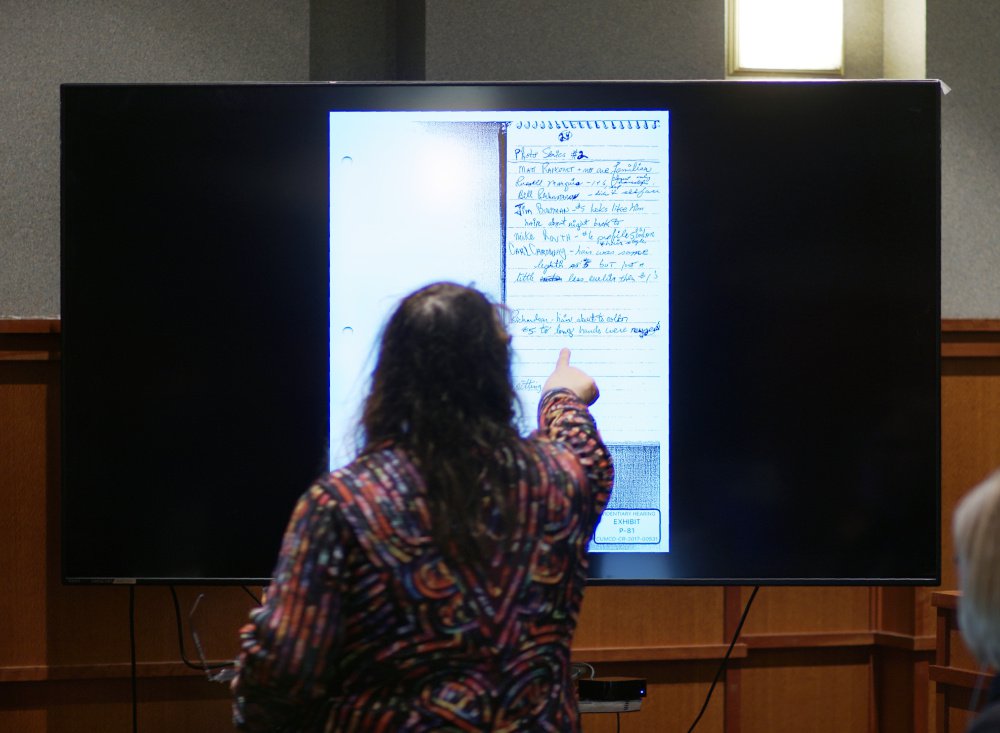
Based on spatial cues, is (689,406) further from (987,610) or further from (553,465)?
(987,610)

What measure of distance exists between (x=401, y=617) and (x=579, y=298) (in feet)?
3.94

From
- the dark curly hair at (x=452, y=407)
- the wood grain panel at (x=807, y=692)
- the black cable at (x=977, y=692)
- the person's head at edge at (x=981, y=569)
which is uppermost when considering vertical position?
the dark curly hair at (x=452, y=407)

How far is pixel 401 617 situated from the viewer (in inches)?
59.2

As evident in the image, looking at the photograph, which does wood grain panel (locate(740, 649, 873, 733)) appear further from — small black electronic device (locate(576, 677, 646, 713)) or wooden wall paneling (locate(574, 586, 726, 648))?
small black electronic device (locate(576, 677, 646, 713))

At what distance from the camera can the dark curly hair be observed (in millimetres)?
1516

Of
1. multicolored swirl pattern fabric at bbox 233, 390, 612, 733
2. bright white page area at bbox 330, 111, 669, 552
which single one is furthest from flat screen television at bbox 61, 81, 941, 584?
multicolored swirl pattern fabric at bbox 233, 390, 612, 733

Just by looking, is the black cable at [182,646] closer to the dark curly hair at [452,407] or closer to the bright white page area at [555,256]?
the bright white page area at [555,256]

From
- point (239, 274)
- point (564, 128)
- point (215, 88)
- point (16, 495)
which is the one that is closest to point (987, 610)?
point (564, 128)

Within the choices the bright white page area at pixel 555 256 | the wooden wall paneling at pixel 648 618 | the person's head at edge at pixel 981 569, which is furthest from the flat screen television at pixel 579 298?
the person's head at edge at pixel 981 569

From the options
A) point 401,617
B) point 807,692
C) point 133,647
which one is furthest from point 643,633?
point 401,617

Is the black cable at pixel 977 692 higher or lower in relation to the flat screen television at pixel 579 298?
lower

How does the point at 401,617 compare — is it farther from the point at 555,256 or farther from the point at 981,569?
the point at 555,256

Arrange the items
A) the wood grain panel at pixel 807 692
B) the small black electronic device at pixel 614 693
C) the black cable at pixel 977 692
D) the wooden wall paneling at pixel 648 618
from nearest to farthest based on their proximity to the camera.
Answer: the black cable at pixel 977 692, the small black electronic device at pixel 614 693, the wooden wall paneling at pixel 648 618, the wood grain panel at pixel 807 692

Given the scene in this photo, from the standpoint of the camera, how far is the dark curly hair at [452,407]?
1516mm
